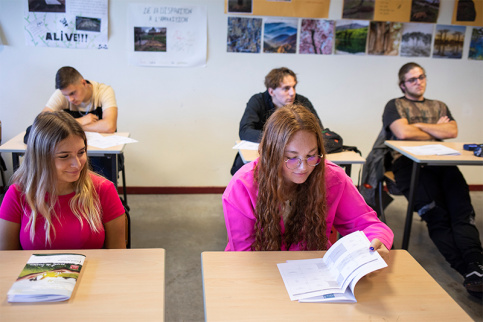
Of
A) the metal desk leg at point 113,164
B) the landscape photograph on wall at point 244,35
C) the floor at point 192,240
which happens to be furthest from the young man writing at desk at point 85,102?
the landscape photograph on wall at point 244,35

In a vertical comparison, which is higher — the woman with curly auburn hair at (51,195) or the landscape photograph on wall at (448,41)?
the landscape photograph on wall at (448,41)

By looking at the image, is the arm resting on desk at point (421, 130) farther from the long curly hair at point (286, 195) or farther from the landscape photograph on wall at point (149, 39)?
the landscape photograph on wall at point (149, 39)

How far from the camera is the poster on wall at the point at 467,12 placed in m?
3.94

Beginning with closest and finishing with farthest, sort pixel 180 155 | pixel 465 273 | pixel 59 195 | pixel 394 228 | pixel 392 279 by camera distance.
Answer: pixel 392 279, pixel 59 195, pixel 465 273, pixel 394 228, pixel 180 155

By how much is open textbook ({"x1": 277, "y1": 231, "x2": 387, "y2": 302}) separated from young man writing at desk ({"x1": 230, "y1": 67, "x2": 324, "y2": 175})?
1.68m

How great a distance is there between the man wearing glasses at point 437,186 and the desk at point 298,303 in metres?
1.37

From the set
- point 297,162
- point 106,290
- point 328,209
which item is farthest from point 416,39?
point 106,290

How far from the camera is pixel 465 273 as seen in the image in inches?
101

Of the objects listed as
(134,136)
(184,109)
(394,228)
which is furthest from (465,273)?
(134,136)

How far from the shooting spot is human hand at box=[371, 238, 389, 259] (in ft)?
4.63

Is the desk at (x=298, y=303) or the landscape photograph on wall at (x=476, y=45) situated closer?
the desk at (x=298, y=303)

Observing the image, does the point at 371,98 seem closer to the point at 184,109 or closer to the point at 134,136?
the point at 184,109

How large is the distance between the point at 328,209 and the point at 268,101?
1769 millimetres

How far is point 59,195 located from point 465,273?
7.59ft
